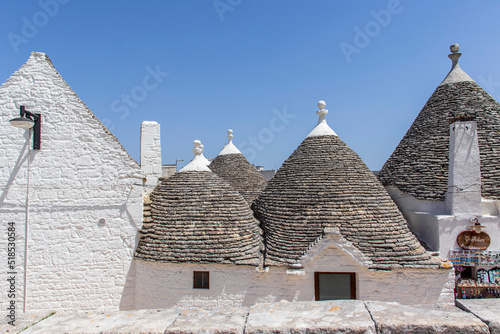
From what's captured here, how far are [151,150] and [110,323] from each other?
24.1 feet

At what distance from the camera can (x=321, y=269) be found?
7.47 meters

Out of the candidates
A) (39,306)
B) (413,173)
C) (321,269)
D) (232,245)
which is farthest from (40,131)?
(413,173)

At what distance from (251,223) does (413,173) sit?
527cm

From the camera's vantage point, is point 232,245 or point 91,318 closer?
point 91,318

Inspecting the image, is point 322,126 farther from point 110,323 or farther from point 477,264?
point 110,323

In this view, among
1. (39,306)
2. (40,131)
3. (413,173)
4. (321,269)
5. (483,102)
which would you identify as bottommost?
(39,306)

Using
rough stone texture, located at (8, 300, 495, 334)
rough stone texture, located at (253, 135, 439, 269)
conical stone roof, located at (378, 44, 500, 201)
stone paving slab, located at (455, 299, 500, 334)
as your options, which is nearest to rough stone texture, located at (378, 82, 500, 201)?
conical stone roof, located at (378, 44, 500, 201)

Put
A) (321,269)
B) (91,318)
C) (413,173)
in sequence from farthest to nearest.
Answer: (413,173) < (321,269) < (91,318)

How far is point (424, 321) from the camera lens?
2416 millimetres

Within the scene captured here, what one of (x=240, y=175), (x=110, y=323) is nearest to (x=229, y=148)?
(x=240, y=175)

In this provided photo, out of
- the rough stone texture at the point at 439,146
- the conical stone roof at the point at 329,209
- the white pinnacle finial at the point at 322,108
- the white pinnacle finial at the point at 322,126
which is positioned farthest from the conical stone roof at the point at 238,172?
the rough stone texture at the point at 439,146

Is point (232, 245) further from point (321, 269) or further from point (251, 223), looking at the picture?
point (321, 269)

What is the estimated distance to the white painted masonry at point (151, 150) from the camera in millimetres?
9484

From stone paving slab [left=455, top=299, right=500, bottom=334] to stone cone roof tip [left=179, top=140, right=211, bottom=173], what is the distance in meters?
7.36
